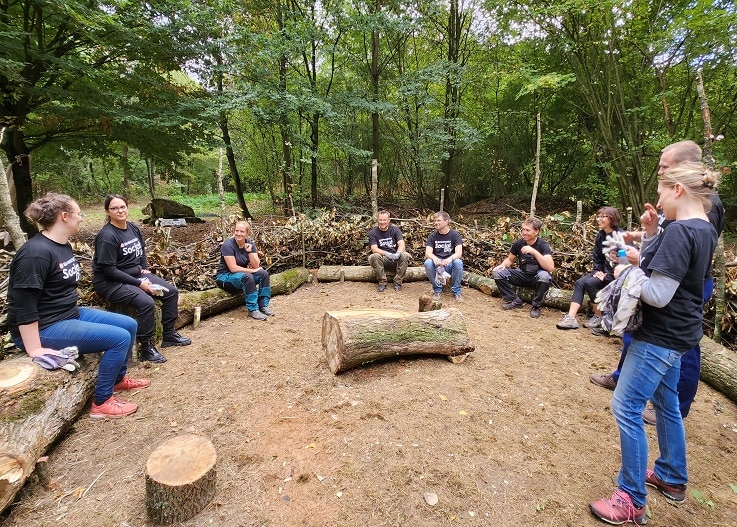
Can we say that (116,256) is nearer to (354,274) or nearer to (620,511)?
(354,274)

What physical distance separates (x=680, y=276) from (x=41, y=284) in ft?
12.1

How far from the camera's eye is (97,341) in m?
2.59

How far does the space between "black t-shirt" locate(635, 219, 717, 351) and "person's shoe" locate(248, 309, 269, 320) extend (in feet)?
13.7

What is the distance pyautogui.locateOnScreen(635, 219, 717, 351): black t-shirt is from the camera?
1.54m

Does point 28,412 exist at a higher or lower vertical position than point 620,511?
higher

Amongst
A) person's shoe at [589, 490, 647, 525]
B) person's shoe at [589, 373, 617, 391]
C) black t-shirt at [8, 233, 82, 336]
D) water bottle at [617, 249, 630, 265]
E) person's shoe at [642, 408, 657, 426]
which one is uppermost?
water bottle at [617, 249, 630, 265]

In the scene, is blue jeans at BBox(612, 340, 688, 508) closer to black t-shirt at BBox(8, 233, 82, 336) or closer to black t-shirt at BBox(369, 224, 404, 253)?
black t-shirt at BBox(8, 233, 82, 336)

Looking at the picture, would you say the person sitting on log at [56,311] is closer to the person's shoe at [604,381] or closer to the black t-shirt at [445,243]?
the person's shoe at [604,381]

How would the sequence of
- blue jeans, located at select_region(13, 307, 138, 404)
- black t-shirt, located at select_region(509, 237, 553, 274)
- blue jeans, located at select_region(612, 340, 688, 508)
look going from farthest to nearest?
black t-shirt, located at select_region(509, 237, 553, 274), blue jeans, located at select_region(13, 307, 138, 404), blue jeans, located at select_region(612, 340, 688, 508)

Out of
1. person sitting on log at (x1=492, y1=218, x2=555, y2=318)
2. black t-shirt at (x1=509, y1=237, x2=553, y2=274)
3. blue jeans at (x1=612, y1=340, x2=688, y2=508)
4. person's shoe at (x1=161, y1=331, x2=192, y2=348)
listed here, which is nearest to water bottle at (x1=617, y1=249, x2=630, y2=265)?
blue jeans at (x1=612, y1=340, x2=688, y2=508)

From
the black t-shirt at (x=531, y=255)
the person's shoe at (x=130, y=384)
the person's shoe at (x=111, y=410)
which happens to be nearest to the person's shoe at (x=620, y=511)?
the person's shoe at (x=111, y=410)

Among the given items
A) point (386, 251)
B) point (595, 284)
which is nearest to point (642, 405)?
point (595, 284)

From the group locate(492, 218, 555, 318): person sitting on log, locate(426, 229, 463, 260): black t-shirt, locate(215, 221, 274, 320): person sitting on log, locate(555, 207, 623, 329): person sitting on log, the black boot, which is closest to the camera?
the black boot

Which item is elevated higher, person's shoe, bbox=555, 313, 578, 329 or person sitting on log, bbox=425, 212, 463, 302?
person sitting on log, bbox=425, 212, 463, 302
